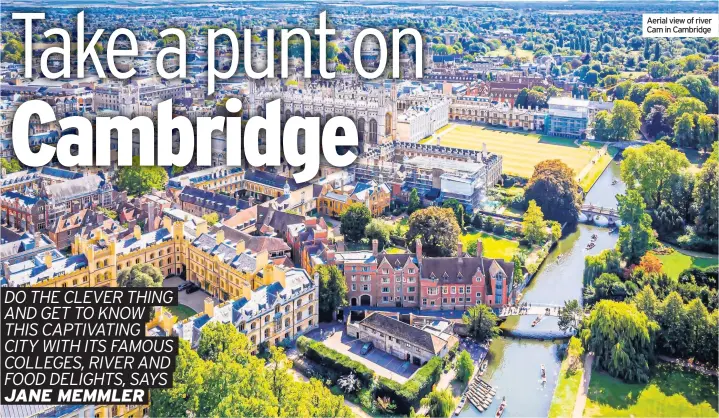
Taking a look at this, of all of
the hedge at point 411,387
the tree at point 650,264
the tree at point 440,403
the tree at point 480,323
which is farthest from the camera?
the tree at point 650,264

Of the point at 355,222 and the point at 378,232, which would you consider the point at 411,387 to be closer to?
the point at 378,232

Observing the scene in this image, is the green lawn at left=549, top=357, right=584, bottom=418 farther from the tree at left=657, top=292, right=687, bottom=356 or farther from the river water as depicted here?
the tree at left=657, top=292, right=687, bottom=356

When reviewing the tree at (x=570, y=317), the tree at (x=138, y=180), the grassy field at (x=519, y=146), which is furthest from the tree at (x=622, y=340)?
the tree at (x=138, y=180)

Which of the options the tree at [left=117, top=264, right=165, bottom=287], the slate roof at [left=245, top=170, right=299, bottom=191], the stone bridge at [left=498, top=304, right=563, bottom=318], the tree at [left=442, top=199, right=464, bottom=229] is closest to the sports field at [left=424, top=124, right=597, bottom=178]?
the tree at [left=442, top=199, right=464, bottom=229]

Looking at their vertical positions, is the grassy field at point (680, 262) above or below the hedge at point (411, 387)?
above

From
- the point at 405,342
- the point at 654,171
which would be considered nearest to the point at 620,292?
the point at 405,342

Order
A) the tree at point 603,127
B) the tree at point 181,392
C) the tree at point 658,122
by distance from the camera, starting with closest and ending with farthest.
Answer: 1. the tree at point 181,392
2. the tree at point 603,127
3. the tree at point 658,122

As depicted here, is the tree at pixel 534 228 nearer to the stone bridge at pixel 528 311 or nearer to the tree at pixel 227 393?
the stone bridge at pixel 528 311
